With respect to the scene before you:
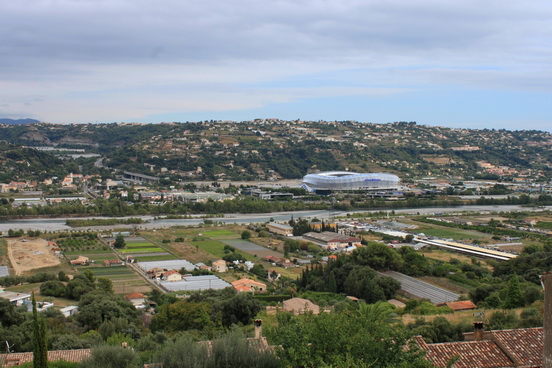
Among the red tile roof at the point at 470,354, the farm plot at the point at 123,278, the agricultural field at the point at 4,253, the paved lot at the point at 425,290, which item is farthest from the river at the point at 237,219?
the red tile roof at the point at 470,354

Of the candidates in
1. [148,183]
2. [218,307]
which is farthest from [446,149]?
[218,307]

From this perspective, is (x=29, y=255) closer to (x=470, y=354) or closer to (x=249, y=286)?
(x=249, y=286)

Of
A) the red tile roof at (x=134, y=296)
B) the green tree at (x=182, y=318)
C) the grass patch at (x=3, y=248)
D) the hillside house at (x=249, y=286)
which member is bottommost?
the grass patch at (x=3, y=248)

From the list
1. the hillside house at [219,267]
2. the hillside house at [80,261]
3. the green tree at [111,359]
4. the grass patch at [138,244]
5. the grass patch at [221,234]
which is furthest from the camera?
the grass patch at [221,234]

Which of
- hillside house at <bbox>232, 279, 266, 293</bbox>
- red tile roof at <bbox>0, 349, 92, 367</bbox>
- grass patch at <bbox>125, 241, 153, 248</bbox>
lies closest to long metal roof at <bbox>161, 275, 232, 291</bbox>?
hillside house at <bbox>232, 279, 266, 293</bbox>

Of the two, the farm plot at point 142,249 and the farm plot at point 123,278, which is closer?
the farm plot at point 123,278

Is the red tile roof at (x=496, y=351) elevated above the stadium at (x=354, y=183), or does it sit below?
above

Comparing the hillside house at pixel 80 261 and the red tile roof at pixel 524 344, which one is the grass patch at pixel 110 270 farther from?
the red tile roof at pixel 524 344

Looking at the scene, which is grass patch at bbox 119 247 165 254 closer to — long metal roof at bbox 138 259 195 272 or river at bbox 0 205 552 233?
long metal roof at bbox 138 259 195 272
